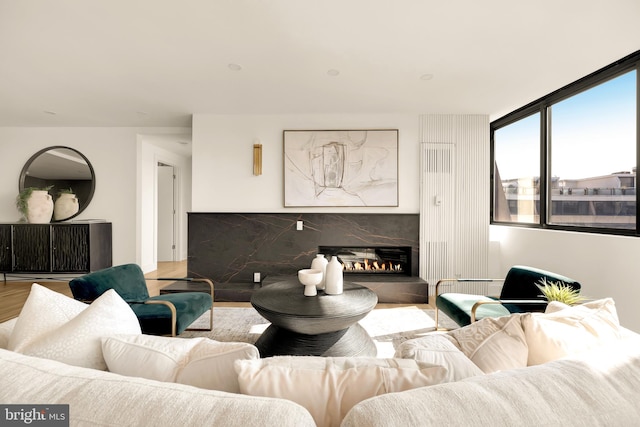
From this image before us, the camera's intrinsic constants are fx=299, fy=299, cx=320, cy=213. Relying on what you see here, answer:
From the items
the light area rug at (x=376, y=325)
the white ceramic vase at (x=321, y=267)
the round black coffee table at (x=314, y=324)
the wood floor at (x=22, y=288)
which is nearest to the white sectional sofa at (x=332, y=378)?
the round black coffee table at (x=314, y=324)

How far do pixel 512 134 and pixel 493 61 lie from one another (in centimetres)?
185

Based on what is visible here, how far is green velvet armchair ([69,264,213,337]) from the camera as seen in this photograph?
229cm

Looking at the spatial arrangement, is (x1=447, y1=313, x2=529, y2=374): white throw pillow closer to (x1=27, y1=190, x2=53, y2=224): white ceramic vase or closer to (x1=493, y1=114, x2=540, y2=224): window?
(x1=493, y1=114, x2=540, y2=224): window

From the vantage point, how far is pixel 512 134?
4.25 m

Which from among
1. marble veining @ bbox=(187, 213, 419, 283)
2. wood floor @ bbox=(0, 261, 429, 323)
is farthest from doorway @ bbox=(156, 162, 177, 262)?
marble veining @ bbox=(187, 213, 419, 283)

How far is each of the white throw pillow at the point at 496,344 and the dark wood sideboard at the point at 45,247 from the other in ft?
17.9

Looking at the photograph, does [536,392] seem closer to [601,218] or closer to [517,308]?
[517,308]

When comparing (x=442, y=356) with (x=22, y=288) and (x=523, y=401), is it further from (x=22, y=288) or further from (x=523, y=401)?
(x=22, y=288)

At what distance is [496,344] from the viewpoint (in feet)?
3.34

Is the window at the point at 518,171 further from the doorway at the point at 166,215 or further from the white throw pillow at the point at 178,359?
the doorway at the point at 166,215

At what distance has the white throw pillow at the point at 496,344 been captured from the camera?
0.98 m

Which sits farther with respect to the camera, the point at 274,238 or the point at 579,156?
the point at 274,238

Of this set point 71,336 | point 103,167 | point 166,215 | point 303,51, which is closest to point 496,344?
point 71,336

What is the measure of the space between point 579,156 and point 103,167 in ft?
22.0
